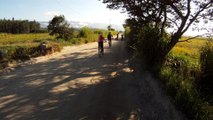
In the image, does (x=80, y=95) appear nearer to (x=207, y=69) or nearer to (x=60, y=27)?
(x=207, y=69)

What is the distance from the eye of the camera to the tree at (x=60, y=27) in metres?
43.8

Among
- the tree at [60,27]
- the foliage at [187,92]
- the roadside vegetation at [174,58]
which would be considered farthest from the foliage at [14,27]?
the foliage at [187,92]

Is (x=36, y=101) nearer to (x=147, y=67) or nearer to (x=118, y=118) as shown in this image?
(x=118, y=118)

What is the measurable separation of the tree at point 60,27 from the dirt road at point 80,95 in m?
27.8

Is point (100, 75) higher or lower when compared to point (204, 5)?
lower

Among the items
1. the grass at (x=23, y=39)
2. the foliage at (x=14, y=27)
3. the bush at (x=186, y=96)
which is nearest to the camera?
the bush at (x=186, y=96)

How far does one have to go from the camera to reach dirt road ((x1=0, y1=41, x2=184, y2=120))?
339 inches

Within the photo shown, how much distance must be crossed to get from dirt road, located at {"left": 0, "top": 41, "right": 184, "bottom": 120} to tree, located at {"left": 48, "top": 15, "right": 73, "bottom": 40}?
27.8 metres

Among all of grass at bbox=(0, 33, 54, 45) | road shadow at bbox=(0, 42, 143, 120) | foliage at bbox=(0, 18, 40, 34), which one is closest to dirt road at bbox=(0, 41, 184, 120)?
road shadow at bbox=(0, 42, 143, 120)

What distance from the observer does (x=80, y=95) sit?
10.8 meters

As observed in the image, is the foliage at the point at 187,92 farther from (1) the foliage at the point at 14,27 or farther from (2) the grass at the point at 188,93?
(1) the foliage at the point at 14,27

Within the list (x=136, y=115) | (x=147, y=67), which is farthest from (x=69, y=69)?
(x=136, y=115)

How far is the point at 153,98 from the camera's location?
33.6 feet

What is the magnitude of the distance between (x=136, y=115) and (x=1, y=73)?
814 cm
